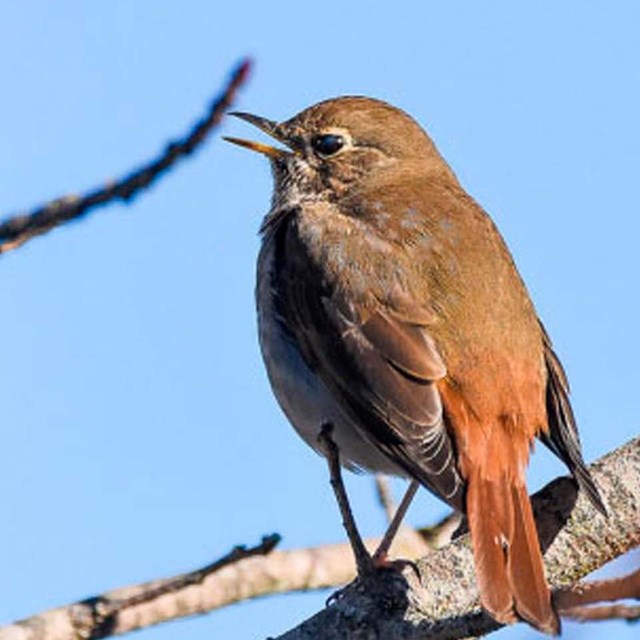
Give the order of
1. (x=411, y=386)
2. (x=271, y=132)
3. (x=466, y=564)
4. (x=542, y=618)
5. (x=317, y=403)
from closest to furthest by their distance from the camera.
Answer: (x=542, y=618) < (x=466, y=564) < (x=411, y=386) < (x=317, y=403) < (x=271, y=132)

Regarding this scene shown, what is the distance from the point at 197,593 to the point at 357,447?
95 centimetres

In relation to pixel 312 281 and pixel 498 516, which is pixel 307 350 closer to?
pixel 312 281

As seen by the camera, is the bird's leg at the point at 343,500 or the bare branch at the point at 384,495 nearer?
the bird's leg at the point at 343,500

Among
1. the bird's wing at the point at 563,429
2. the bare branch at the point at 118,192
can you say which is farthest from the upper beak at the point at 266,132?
the bare branch at the point at 118,192

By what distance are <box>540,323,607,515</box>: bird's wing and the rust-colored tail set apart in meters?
0.23

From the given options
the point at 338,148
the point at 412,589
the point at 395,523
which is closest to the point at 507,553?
the point at 412,589

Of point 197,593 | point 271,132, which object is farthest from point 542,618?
point 271,132

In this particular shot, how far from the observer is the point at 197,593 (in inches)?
236

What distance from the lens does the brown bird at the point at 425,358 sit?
5387mm

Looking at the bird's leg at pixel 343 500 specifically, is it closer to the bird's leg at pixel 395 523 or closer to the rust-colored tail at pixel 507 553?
the rust-colored tail at pixel 507 553

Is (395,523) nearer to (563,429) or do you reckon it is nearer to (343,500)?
(563,429)

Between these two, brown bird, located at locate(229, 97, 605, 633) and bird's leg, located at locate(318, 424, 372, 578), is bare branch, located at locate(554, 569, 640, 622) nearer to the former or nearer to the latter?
bird's leg, located at locate(318, 424, 372, 578)

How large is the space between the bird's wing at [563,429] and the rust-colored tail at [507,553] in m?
0.23

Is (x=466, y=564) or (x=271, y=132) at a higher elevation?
(x=271, y=132)
